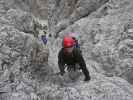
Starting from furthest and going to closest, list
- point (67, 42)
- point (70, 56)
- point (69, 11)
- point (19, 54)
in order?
1. point (69, 11)
2. point (19, 54)
3. point (70, 56)
4. point (67, 42)

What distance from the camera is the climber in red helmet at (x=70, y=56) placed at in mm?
6555

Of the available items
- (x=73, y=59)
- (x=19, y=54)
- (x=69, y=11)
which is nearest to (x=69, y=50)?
(x=73, y=59)

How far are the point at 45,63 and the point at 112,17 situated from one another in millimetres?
4065

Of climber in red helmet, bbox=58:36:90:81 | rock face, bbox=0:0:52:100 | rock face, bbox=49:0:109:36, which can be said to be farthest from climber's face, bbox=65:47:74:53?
rock face, bbox=49:0:109:36

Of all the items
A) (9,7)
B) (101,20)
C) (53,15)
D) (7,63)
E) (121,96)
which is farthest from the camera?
(53,15)

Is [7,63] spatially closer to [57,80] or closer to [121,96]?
[57,80]

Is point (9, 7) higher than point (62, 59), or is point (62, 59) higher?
point (9, 7)

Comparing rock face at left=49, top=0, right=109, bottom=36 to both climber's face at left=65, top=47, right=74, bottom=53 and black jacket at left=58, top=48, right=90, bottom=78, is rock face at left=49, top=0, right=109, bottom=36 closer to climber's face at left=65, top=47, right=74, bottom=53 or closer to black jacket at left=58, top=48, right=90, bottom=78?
black jacket at left=58, top=48, right=90, bottom=78

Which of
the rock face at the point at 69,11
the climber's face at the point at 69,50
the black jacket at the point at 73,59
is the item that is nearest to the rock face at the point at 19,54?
the black jacket at the point at 73,59

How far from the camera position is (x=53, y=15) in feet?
44.5

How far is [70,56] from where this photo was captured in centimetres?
680

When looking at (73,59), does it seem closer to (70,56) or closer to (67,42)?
(70,56)

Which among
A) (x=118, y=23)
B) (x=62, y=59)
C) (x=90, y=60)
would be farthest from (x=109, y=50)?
(x=62, y=59)

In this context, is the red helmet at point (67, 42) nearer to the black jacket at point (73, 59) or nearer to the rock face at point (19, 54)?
the black jacket at point (73, 59)
